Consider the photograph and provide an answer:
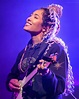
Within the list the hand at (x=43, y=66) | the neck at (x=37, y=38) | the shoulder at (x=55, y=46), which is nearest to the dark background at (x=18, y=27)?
the neck at (x=37, y=38)

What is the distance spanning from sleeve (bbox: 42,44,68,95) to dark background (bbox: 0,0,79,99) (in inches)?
30.8

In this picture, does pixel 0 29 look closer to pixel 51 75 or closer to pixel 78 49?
pixel 78 49

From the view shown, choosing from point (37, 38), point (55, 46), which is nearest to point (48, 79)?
point (55, 46)

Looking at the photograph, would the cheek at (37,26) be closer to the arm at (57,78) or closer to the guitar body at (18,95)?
the arm at (57,78)

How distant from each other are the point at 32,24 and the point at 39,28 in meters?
0.07

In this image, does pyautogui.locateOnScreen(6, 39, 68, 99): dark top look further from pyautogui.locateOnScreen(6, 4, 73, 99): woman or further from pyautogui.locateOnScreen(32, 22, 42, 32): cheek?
pyautogui.locateOnScreen(32, 22, 42, 32): cheek

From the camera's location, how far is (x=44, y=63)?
1623mm

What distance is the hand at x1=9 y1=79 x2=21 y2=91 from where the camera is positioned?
6.59 feet

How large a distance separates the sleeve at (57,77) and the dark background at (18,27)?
78 centimetres

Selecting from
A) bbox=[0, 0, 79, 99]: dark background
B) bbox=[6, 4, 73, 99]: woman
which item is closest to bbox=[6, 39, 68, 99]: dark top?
bbox=[6, 4, 73, 99]: woman

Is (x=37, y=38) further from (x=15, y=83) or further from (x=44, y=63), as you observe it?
(x=44, y=63)

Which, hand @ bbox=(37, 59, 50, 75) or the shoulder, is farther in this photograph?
the shoulder

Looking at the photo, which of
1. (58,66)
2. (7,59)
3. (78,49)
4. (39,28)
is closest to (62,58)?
(58,66)

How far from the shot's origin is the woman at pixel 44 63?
1.78 m
